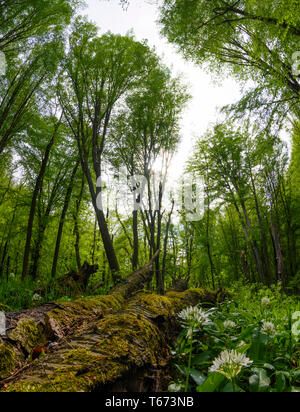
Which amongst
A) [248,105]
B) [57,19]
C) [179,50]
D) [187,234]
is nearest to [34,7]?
[57,19]

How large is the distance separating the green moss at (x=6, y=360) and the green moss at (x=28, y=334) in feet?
0.37

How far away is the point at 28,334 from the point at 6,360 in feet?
1.00

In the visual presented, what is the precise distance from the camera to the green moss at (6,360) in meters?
1.03

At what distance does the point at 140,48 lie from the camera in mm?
7301

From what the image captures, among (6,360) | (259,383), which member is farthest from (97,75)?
(259,383)

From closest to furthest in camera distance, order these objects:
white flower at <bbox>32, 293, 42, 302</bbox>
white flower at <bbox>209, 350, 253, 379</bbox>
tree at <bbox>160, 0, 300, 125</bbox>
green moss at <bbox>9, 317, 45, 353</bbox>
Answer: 1. white flower at <bbox>209, 350, 253, 379</bbox>
2. green moss at <bbox>9, 317, 45, 353</bbox>
3. white flower at <bbox>32, 293, 42, 302</bbox>
4. tree at <bbox>160, 0, 300, 125</bbox>

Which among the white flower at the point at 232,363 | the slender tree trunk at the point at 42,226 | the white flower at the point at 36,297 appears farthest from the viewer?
the slender tree trunk at the point at 42,226

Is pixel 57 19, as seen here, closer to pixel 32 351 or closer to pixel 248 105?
pixel 248 105

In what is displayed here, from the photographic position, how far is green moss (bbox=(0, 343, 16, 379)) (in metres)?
1.03

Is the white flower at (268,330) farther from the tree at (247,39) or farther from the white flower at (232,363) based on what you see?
the tree at (247,39)

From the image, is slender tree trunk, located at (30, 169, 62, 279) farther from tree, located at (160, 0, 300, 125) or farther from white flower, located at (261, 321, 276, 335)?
white flower, located at (261, 321, 276, 335)

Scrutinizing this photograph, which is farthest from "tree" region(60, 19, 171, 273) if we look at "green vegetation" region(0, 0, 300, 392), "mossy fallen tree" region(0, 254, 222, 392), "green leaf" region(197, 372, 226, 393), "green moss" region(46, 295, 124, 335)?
"green leaf" region(197, 372, 226, 393)

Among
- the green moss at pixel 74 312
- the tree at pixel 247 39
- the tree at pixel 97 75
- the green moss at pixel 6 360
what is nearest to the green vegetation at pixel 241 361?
the green moss at pixel 6 360
